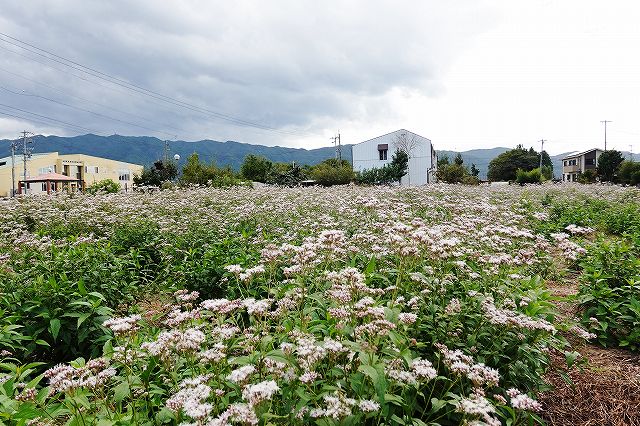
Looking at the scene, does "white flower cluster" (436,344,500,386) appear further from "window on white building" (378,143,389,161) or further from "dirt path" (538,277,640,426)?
"window on white building" (378,143,389,161)

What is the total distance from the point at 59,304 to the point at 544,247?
236 inches

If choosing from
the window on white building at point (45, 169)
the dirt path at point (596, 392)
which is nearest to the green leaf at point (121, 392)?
the dirt path at point (596, 392)

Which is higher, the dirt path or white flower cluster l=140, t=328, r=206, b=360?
white flower cluster l=140, t=328, r=206, b=360

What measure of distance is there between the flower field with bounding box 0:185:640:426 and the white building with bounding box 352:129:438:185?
214ft

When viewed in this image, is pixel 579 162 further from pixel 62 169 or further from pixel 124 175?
pixel 62 169

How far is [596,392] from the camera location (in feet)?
12.9

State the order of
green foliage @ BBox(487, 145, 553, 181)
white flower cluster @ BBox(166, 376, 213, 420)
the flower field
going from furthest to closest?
1. green foliage @ BBox(487, 145, 553, 181)
2. the flower field
3. white flower cluster @ BBox(166, 376, 213, 420)

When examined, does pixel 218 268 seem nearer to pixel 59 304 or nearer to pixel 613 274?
pixel 59 304

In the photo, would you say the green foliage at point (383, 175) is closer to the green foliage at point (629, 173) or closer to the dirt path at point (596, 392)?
the green foliage at point (629, 173)

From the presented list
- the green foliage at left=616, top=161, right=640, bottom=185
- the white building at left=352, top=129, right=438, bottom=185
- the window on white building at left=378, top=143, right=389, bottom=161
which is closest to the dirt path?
the green foliage at left=616, top=161, right=640, bottom=185

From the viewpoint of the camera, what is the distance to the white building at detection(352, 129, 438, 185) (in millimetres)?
71688

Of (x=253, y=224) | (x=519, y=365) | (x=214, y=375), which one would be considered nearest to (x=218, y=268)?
(x=253, y=224)

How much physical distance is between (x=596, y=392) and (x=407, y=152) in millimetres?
69988

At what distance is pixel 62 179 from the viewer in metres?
29.2
